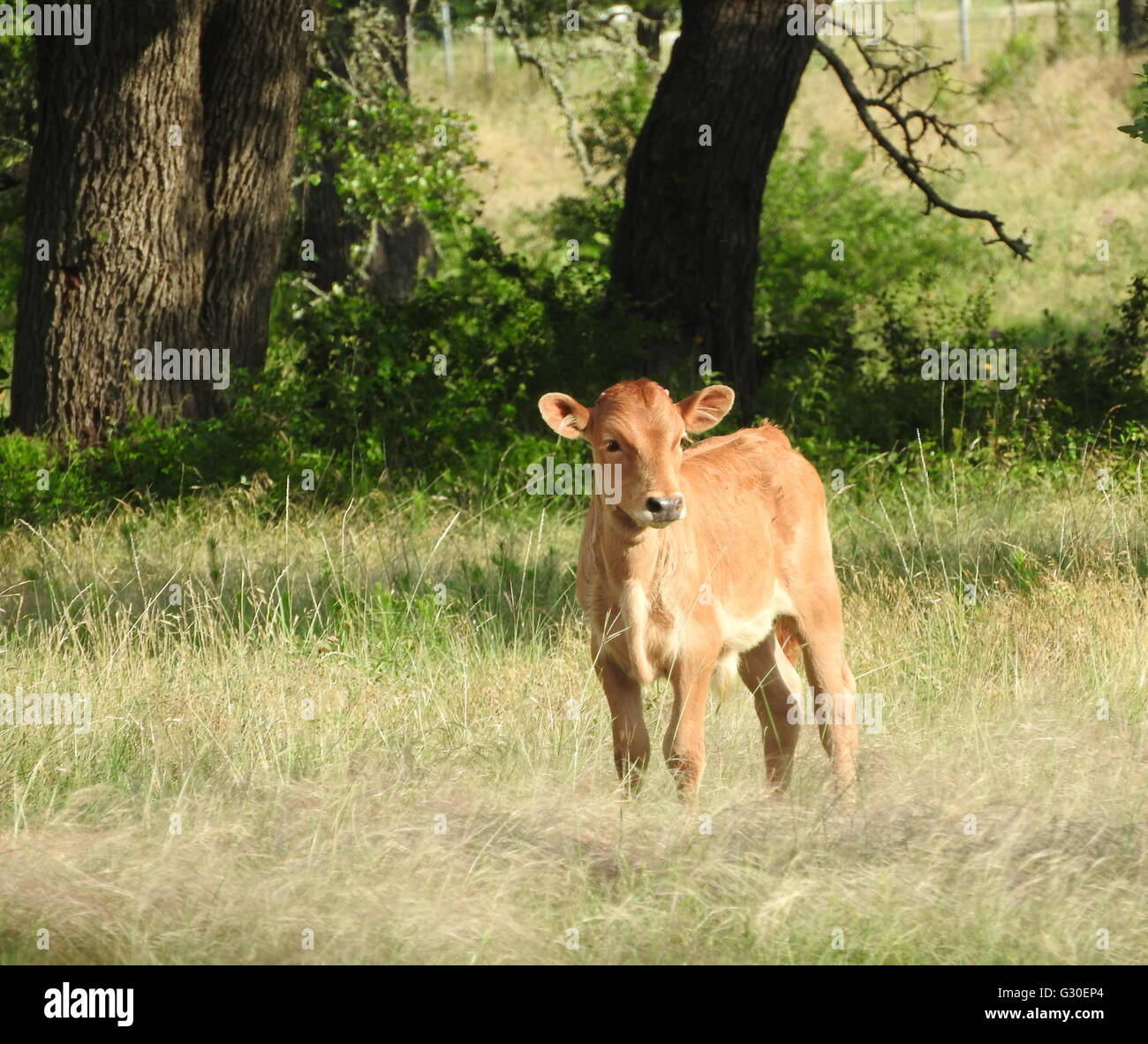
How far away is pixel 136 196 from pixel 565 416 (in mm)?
6800

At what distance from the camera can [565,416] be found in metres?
5.70

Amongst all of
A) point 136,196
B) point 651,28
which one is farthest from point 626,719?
point 651,28

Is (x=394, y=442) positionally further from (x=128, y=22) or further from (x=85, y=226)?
(x=128, y=22)

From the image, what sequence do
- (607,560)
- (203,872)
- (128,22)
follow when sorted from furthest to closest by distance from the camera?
(128,22), (607,560), (203,872)

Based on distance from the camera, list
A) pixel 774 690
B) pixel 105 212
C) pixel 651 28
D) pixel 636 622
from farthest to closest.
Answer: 1. pixel 651 28
2. pixel 105 212
3. pixel 774 690
4. pixel 636 622

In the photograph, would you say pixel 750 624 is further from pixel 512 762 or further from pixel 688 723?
pixel 512 762

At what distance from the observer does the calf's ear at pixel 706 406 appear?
5.72 m

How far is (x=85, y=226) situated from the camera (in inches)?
453

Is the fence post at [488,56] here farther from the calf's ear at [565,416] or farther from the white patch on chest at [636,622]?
the white patch on chest at [636,622]

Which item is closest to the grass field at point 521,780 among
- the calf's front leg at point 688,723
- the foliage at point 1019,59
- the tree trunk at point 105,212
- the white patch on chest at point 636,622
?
the calf's front leg at point 688,723

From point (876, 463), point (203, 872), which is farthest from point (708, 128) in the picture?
point (203, 872)
